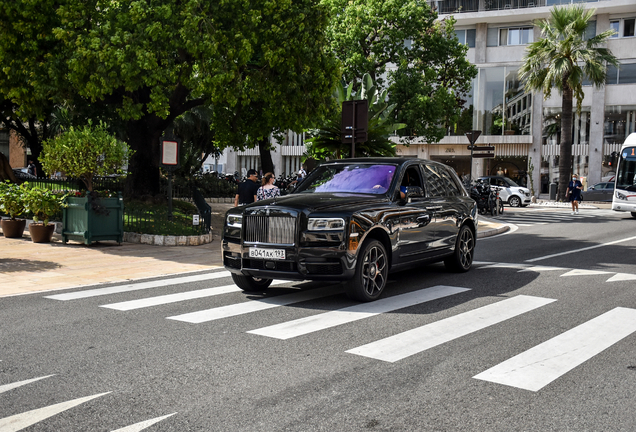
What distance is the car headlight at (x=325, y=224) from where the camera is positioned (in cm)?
732

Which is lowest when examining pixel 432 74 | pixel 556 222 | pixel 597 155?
pixel 556 222

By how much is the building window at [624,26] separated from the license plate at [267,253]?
47865 millimetres

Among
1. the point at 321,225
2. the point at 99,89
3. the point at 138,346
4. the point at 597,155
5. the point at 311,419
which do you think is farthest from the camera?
the point at 597,155

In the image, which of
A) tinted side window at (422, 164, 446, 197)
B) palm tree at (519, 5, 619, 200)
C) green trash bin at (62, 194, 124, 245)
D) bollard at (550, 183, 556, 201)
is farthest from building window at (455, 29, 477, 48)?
tinted side window at (422, 164, 446, 197)

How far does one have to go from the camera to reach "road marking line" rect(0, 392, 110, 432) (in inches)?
150

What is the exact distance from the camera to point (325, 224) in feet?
24.1

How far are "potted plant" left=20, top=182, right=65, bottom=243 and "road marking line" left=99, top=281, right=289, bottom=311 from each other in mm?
6559

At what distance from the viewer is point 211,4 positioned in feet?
50.1

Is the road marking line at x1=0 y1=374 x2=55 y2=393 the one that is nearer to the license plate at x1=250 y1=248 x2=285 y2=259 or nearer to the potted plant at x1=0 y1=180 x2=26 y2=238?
the license plate at x1=250 y1=248 x2=285 y2=259

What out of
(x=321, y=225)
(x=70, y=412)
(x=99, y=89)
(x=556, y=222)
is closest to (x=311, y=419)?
(x=70, y=412)

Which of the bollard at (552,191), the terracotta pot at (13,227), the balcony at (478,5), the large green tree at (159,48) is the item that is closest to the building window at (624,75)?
the balcony at (478,5)

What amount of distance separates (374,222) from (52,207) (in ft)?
29.2

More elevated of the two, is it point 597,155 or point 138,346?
point 597,155

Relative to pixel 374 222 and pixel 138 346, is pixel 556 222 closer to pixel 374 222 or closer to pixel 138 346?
pixel 374 222
